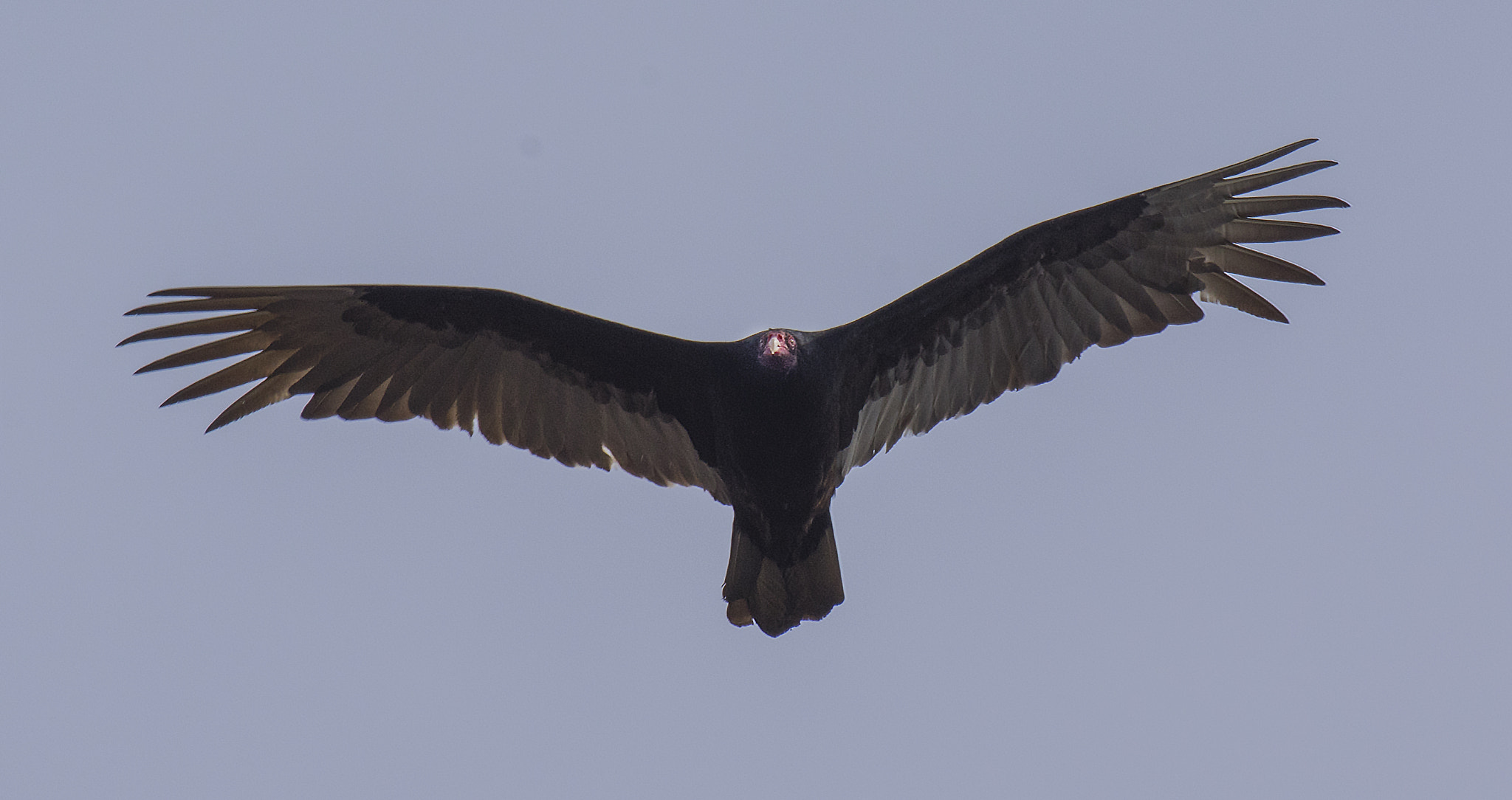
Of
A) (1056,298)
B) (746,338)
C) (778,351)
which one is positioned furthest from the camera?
(1056,298)

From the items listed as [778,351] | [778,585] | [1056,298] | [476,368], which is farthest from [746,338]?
[1056,298]

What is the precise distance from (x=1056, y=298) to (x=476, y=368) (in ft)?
9.01

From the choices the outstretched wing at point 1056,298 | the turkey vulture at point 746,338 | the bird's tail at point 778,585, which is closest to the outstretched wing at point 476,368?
the turkey vulture at point 746,338

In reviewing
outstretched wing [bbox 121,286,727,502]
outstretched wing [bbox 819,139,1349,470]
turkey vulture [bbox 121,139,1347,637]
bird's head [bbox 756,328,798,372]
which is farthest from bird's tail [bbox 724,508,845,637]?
bird's head [bbox 756,328,798,372]

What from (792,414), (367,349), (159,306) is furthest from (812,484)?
(159,306)

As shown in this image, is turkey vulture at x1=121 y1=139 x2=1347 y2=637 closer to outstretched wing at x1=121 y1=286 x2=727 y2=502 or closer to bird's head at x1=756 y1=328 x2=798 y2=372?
outstretched wing at x1=121 y1=286 x2=727 y2=502

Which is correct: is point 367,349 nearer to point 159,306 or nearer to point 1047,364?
point 159,306

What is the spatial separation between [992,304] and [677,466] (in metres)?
1.68

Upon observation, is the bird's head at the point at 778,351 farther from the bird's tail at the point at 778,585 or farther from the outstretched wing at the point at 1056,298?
the bird's tail at the point at 778,585

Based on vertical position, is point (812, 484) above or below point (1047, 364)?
below

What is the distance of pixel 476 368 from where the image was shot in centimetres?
670

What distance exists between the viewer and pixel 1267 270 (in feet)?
20.6

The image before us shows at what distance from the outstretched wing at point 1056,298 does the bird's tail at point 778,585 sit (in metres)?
0.49

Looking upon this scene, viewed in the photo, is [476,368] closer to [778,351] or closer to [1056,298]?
[778,351]
